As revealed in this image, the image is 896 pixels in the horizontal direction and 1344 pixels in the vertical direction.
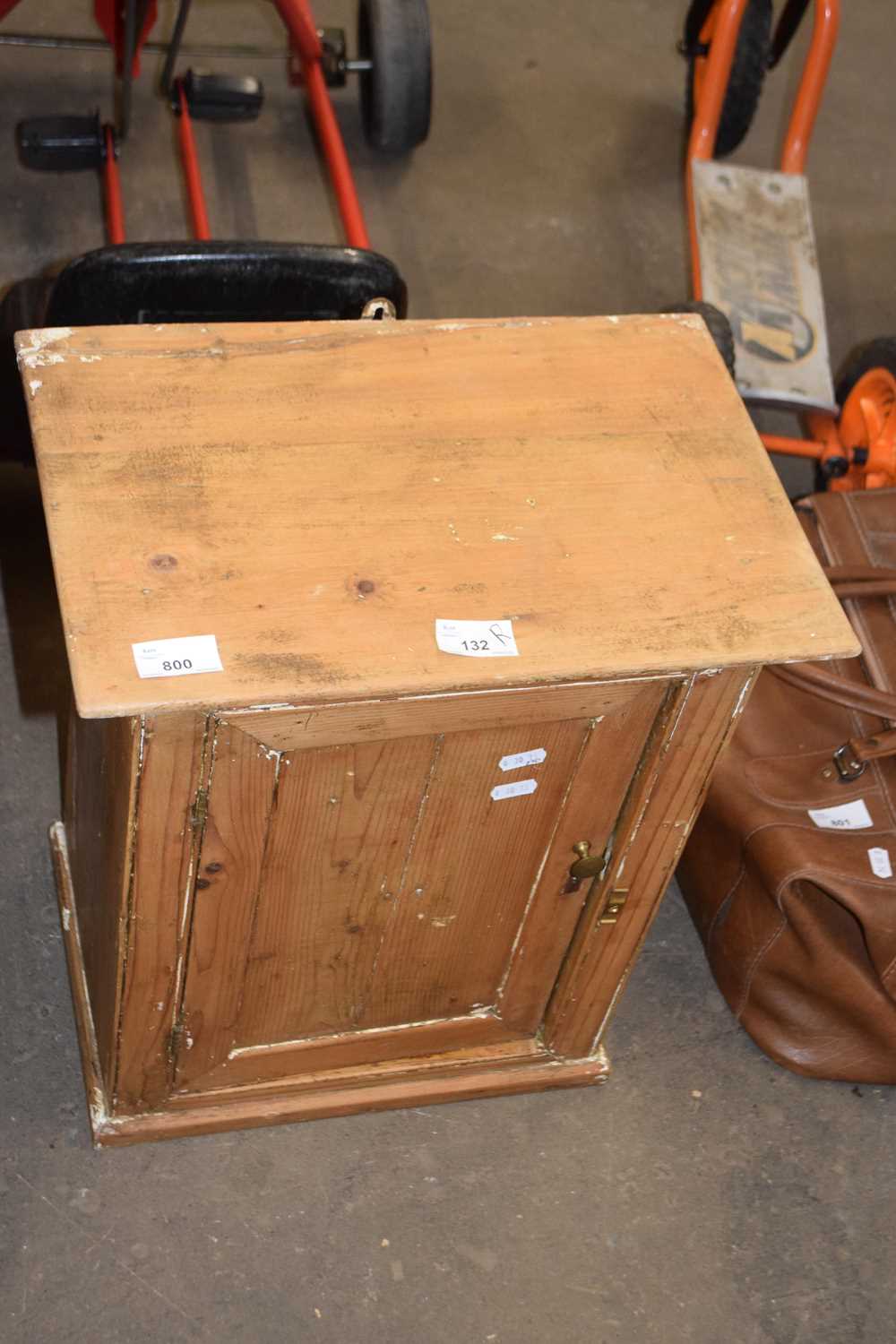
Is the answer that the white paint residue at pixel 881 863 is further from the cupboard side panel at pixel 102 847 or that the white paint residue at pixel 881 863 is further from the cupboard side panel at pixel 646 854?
the cupboard side panel at pixel 102 847

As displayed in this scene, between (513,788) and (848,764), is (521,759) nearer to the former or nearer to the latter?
(513,788)

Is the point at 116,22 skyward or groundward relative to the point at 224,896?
skyward

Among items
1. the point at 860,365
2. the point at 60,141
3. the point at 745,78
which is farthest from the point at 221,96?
the point at 860,365

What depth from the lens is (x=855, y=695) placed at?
6.16ft

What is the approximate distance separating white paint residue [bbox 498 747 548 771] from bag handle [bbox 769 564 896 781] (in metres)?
0.57

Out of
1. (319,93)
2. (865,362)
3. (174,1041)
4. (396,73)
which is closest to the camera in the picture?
(174,1041)

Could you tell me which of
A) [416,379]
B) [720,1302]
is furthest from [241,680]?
[720,1302]

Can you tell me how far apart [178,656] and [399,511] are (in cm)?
25

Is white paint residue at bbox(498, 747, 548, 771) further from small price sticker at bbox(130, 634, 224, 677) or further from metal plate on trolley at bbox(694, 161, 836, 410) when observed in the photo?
metal plate on trolley at bbox(694, 161, 836, 410)

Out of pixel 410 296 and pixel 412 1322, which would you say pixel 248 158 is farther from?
pixel 412 1322

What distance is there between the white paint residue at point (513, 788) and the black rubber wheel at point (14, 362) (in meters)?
0.99

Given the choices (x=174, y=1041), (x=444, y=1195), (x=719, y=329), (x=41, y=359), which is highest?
(x=41, y=359)

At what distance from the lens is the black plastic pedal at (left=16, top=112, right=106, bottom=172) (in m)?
2.78

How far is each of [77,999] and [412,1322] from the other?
1.82 feet
